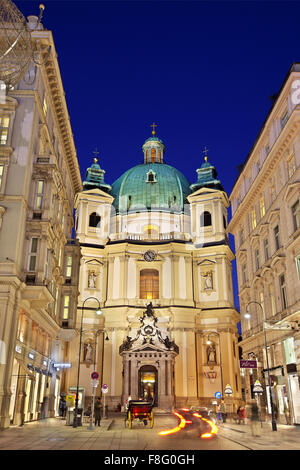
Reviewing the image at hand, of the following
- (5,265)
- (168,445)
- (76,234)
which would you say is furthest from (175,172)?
(168,445)

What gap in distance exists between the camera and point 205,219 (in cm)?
6575

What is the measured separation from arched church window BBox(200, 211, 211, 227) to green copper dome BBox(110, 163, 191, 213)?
5063mm

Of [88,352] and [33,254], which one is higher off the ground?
[33,254]

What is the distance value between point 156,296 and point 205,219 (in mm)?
13899

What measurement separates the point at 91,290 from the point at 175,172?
28.7 m

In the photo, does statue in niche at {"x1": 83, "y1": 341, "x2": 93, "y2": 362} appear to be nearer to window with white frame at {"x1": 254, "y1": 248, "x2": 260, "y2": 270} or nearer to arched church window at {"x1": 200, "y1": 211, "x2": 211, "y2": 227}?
A: arched church window at {"x1": 200, "y1": 211, "x2": 211, "y2": 227}

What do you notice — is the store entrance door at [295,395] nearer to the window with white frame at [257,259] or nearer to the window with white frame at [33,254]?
the window with white frame at [257,259]

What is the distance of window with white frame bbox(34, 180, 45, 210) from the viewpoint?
30859mm

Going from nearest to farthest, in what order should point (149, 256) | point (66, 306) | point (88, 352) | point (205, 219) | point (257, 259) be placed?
point (257, 259), point (66, 306), point (88, 352), point (149, 256), point (205, 219)

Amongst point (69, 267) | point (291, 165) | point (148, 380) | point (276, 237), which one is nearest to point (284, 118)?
point (291, 165)

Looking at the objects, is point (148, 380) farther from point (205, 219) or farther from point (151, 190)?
point (151, 190)

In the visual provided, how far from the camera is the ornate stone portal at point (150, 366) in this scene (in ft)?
167

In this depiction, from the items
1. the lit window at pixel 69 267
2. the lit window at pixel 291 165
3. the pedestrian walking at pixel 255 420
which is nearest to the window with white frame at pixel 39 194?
the lit window at pixel 69 267

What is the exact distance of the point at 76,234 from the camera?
6406 centimetres
